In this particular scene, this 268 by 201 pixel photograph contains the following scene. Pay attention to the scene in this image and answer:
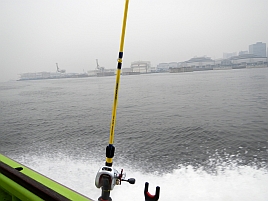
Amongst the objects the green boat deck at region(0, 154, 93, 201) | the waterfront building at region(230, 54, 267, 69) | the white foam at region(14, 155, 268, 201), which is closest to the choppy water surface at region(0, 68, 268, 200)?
the white foam at region(14, 155, 268, 201)

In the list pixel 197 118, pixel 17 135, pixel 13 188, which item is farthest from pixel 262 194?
pixel 17 135

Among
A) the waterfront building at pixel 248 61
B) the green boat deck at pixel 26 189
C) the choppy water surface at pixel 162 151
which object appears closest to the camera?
the green boat deck at pixel 26 189

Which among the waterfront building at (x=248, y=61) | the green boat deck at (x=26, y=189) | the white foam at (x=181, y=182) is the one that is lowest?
the white foam at (x=181, y=182)

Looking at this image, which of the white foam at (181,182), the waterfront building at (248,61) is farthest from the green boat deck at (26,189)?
the waterfront building at (248,61)

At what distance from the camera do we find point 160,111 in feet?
32.8

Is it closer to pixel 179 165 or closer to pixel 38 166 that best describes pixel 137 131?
pixel 179 165

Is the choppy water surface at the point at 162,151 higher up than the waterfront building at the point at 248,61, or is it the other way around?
the waterfront building at the point at 248,61

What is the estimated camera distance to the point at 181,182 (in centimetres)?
353

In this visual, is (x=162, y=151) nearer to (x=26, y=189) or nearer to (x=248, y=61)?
(x=26, y=189)

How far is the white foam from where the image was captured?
3.06 m

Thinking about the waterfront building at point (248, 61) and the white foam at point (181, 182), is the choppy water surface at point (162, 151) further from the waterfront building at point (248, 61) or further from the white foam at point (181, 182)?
the waterfront building at point (248, 61)

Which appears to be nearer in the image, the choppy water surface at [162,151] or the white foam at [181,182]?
the white foam at [181,182]

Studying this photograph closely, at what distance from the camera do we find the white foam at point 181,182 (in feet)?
10.0

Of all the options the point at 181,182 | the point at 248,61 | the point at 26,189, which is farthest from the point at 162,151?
the point at 248,61
